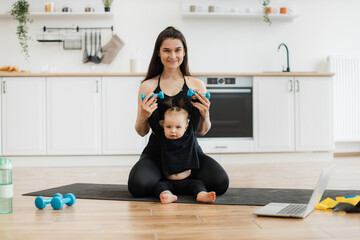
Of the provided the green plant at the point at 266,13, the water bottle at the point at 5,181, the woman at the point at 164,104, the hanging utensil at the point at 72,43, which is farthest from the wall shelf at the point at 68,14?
the water bottle at the point at 5,181

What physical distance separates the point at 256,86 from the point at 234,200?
2583 millimetres

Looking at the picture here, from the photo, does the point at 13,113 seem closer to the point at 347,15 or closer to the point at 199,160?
the point at 199,160

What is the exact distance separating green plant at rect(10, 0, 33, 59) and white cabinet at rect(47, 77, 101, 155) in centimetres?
77

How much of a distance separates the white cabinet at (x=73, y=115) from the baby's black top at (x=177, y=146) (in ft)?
7.32

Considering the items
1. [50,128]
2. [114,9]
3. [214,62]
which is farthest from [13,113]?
[214,62]

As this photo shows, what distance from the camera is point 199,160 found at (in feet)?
7.55

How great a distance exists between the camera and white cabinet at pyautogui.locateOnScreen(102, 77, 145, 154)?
14.2 feet

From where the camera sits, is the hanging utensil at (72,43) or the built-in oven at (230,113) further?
the hanging utensil at (72,43)

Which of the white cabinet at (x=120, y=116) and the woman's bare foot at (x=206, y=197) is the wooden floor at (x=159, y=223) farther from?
the white cabinet at (x=120, y=116)

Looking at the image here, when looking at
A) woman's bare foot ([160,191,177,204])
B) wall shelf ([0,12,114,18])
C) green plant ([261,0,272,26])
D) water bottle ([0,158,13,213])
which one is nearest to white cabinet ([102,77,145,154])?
wall shelf ([0,12,114,18])

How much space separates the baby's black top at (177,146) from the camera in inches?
85.0

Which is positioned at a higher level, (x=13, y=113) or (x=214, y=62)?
(x=214, y=62)

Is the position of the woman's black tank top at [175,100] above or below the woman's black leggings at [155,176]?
above

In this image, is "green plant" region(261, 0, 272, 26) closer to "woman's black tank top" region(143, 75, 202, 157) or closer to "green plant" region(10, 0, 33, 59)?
"green plant" region(10, 0, 33, 59)
